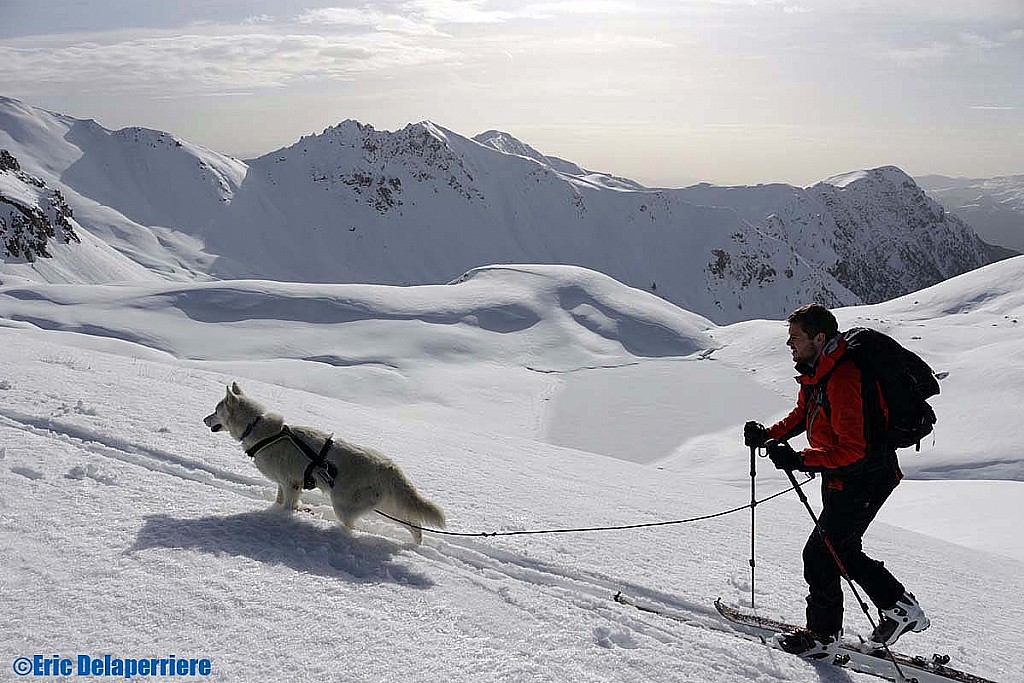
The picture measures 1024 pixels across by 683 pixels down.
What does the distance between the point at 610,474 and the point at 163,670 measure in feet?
30.4

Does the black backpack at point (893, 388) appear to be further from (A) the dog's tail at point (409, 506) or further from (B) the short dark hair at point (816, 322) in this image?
(A) the dog's tail at point (409, 506)

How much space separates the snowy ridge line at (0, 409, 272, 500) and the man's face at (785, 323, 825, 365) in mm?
4996

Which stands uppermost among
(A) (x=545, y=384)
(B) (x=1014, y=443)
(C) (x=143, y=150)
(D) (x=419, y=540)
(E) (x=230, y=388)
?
(C) (x=143, y=150)

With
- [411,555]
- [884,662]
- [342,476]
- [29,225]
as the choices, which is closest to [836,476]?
[884,662]

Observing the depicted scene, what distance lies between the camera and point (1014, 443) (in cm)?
2023

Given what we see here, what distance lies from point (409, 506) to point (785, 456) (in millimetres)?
3108

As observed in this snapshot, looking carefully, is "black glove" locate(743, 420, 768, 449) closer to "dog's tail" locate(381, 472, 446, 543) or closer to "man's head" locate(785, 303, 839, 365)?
"man's head" locate(785, 303, 839, 365)

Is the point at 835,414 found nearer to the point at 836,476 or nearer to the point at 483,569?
the point at 836,476

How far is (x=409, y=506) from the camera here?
6137mm

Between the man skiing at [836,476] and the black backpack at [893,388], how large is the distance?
42 mm

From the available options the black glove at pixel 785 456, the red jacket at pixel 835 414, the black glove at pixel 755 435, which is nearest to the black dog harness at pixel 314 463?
the black glove at pixel 755 435

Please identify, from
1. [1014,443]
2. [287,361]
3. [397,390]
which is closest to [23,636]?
[1014,443]

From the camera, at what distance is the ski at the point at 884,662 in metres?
5.11

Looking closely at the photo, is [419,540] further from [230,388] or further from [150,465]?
[150,465]
